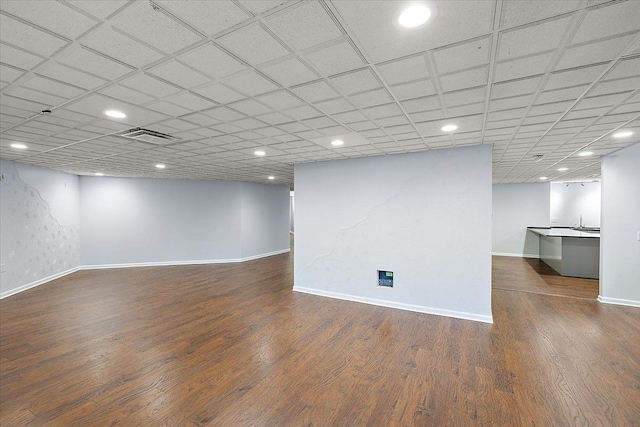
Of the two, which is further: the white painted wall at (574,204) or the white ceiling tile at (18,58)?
the white painted wall at (574,204)

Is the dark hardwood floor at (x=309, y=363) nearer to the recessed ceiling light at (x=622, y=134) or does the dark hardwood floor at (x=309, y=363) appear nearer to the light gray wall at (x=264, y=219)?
the recessed ceiling light at (x=622, y=134)

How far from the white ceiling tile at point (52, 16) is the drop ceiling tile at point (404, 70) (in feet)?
5.61

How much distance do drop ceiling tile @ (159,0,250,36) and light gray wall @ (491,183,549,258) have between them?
1059 cm

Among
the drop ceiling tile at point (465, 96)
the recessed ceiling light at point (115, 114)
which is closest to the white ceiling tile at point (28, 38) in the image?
the recessed ceiling light at point (115, 114)

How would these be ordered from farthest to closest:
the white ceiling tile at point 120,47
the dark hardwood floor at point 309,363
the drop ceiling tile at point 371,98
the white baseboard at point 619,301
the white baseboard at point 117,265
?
the white baseboard at point 117,265 → the white baseboard at point 619,301 → the drop ceiling tile at point 371,98 → the dark hardwood floor at point 309,363 → the white ceiling tile at point 120,47

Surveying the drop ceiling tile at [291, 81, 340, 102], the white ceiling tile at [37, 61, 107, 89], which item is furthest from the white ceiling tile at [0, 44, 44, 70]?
the drop ceiling tile at [291, 81, 340, 102]

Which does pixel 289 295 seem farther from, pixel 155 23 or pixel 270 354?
pixel 155 23

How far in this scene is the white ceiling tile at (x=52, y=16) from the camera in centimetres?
136

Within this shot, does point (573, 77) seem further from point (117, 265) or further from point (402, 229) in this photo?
point (117, 265)

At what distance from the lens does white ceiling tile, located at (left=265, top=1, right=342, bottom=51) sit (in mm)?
1436

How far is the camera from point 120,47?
1732 mm

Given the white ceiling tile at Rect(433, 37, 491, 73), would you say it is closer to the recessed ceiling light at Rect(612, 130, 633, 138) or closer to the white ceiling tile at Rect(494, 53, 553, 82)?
the white ceiling tile at Rect(494, 53, 553, 82)

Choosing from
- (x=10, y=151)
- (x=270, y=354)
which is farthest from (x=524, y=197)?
(x=10, y=151)

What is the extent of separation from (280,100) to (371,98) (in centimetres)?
80
